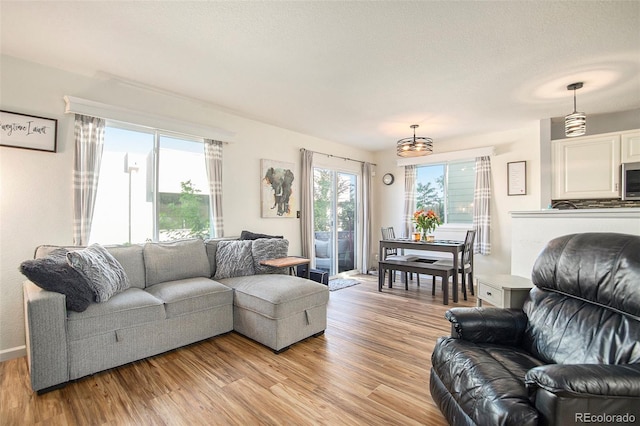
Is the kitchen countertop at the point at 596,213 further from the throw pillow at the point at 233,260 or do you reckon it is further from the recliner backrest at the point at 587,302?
the throw pillow at the point at 233,260

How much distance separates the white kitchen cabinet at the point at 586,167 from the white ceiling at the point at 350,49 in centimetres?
46

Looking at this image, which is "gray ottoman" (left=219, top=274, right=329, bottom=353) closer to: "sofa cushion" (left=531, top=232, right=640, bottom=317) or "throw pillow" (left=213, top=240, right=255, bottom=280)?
"throw pillow" (left=213, top=240, right=255, bottom=280)

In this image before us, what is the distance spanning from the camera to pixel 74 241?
278cm

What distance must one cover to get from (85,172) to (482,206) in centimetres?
544

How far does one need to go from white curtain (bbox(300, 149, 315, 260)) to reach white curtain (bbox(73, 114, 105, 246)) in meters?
2.76

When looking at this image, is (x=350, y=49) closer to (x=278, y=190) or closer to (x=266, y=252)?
(x=266, y=252)

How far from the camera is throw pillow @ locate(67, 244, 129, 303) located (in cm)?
226

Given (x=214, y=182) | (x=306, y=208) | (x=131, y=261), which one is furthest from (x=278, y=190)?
(x=131, y=261)

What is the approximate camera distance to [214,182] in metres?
3.80

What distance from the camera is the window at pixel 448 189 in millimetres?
5316

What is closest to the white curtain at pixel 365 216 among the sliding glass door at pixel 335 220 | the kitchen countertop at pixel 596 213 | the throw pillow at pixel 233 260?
the sliding glass door at pixel 335 220

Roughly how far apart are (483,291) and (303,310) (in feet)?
5.45

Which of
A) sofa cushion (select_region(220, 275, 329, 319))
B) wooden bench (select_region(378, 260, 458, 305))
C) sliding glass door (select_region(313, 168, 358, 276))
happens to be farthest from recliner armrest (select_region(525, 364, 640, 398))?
sliding glass door (select_region(313, 168, 358, 276))

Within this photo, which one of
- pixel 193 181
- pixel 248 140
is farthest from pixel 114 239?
pixel 248 140
